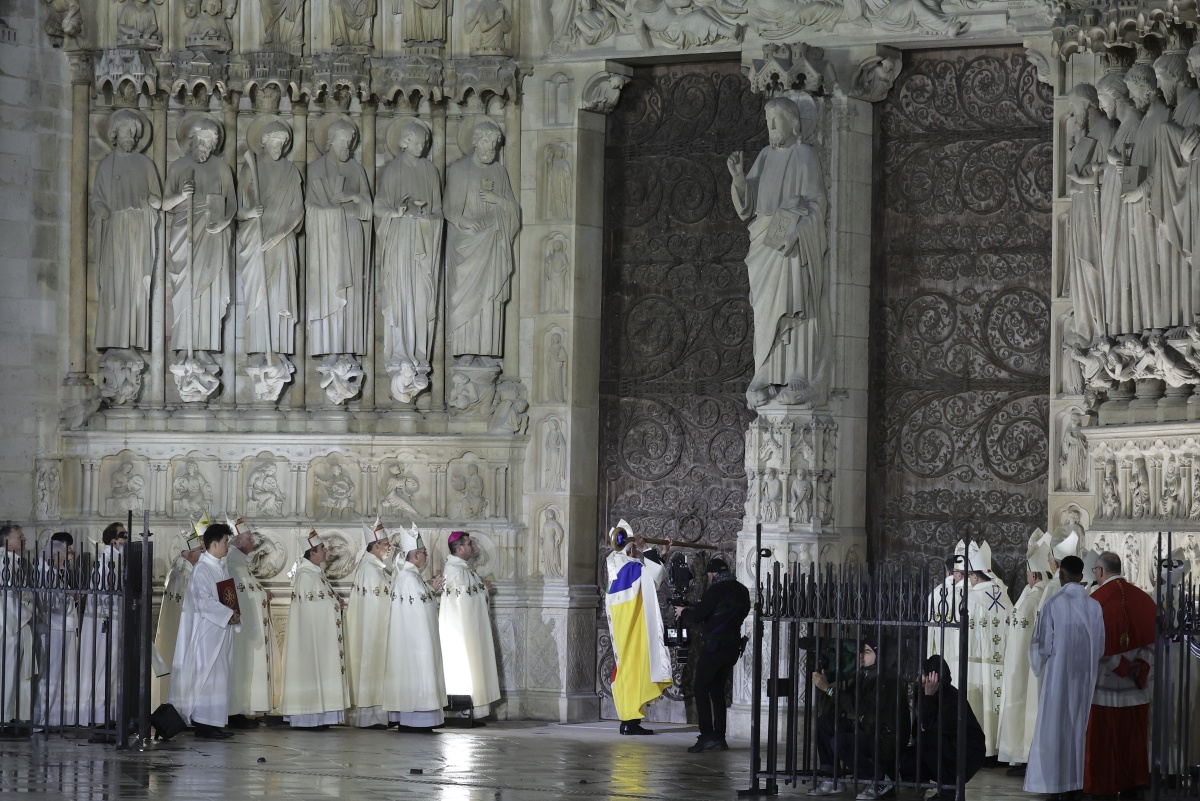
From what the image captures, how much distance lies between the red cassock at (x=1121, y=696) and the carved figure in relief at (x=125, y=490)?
29.3 feet

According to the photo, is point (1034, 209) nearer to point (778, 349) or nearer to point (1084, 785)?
point (778, 349)

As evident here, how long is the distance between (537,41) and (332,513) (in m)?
4.45

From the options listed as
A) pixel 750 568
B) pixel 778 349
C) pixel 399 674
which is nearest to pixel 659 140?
pixel 778 349

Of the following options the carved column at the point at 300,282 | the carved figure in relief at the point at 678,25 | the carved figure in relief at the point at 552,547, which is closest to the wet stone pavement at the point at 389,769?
the carved figure in relief at the point at 552,547

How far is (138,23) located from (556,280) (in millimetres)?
4326

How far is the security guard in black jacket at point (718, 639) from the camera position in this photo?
15.9 m

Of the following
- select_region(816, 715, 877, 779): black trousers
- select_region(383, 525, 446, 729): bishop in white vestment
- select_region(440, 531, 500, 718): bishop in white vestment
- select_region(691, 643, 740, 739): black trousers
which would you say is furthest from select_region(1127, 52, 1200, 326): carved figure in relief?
select_region(383, 525, 446, 729): bishop in white vestment

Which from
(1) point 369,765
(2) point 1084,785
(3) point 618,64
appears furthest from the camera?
(3) point 618,64

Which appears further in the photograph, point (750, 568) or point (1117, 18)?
point (750, 568)

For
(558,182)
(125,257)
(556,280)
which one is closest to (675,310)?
(556,280)

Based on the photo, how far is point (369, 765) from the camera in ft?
46.2

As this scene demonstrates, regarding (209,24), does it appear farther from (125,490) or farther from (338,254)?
(125,490)

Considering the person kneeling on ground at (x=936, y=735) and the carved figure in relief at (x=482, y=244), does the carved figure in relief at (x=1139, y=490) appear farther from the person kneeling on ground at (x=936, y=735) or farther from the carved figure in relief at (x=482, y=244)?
the carved figure in relief at (x=482, y=244)

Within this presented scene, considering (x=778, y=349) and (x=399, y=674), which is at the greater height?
(x=778, y=349)
